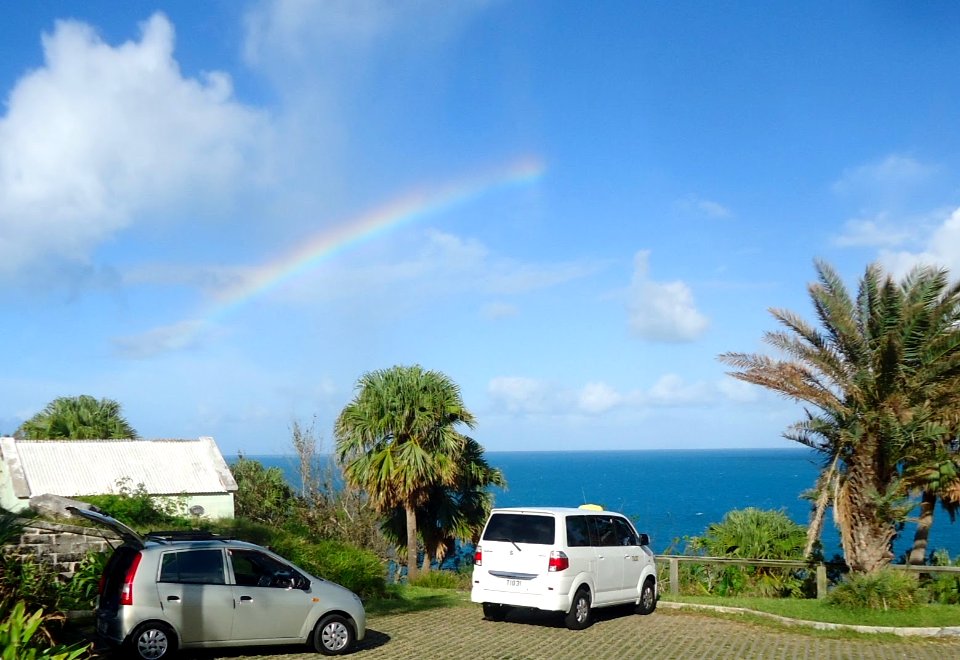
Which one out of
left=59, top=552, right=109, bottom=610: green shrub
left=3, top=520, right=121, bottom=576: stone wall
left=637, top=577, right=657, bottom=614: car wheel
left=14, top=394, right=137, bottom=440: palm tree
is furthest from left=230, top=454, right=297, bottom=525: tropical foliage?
left=637, top=577, right=657, bottom=614: car wheel

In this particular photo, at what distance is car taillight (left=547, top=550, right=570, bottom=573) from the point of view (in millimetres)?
13945

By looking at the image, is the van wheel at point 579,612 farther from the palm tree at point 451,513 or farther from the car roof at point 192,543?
the palm tree at point 451,513

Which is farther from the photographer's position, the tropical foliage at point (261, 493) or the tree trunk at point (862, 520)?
the tropical foliage at point (261, 493)

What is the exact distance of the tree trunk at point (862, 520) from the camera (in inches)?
686

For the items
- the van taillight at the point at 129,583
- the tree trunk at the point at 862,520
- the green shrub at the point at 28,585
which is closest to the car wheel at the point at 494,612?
the van taillight at the point at 129,583

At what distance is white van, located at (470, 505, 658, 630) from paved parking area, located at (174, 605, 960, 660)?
0.45 m

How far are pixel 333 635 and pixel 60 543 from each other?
6.34m

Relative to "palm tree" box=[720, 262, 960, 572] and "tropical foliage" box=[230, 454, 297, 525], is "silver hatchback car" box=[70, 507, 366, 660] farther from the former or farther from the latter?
"tropical foliage" box=[230, 454, 297, 525]

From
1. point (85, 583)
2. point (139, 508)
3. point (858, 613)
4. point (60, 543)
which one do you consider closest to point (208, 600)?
point (85, 583)

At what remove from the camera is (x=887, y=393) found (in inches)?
676

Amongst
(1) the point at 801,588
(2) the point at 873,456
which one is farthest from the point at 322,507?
(2) the point at 873,456

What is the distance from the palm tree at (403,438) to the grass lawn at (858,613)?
34.4 feet

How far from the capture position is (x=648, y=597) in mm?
16359

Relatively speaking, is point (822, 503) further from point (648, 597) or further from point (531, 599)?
point (531, 599)
